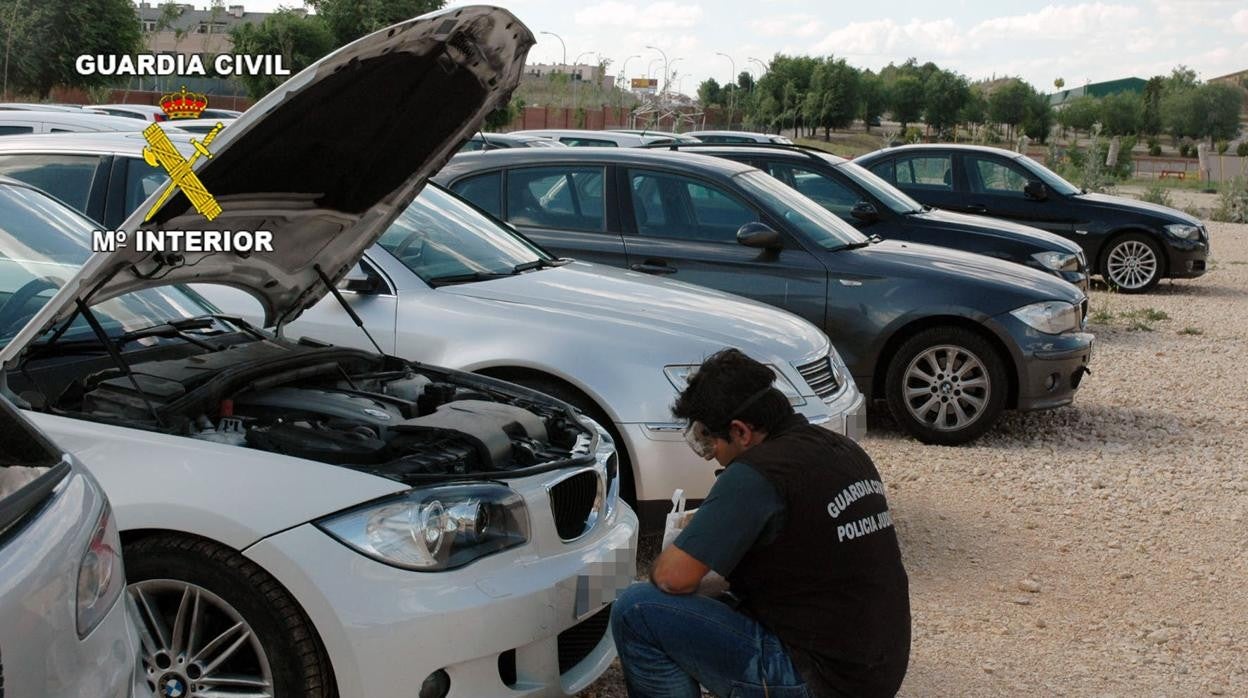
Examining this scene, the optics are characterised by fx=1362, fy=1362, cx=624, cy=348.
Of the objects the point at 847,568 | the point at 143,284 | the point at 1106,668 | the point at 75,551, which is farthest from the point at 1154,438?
the point at 75,551

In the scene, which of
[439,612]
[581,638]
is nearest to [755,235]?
[581,638]

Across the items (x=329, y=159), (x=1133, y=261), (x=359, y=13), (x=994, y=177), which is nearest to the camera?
(x=329, y=159)

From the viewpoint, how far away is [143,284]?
4074 mm

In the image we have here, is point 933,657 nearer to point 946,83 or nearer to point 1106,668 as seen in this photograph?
point 1106,668

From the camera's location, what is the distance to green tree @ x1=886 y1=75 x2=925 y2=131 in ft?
251

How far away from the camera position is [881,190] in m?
11.0

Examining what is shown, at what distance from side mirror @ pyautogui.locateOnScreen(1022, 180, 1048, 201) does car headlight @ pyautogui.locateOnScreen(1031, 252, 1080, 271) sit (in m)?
3.15

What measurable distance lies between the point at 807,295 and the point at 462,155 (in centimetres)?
226

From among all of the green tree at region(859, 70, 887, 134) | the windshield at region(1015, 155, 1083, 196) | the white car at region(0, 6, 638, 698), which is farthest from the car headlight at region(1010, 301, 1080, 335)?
the green tree at region(859, 70, 887, 134)

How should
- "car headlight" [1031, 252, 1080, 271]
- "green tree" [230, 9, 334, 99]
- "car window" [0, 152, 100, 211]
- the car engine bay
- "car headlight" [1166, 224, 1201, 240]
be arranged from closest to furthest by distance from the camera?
the car engine bay → "car window" [0, 152, 100, 211] → "car headlight" [1031, 252, 1080, 271] → "car headlight" [1166, 224, 1201, 240] → "green tree" [230, 9, 334, 99]

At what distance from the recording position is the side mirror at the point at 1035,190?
15.0 meters

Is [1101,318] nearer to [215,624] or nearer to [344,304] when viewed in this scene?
[344,304]

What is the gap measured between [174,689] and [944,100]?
249ft

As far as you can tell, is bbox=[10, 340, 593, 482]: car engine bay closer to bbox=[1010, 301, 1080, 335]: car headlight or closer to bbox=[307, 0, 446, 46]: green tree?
bbox=[1010, 301, 1080, 335]: car headlight
